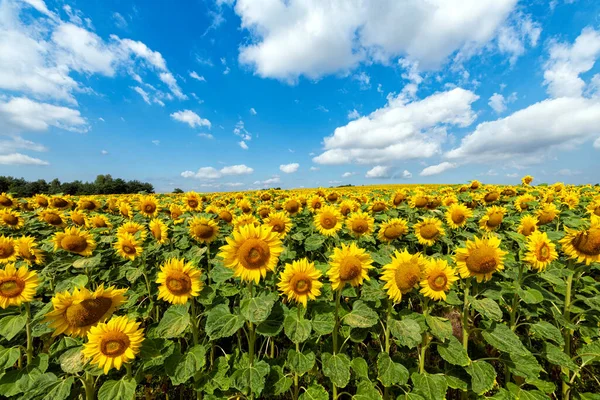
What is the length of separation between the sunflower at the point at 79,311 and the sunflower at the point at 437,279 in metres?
3.16

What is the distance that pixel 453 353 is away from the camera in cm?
277

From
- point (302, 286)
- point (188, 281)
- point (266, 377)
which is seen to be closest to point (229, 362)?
point (266, 377)

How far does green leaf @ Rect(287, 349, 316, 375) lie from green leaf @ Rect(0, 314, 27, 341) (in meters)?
2.73

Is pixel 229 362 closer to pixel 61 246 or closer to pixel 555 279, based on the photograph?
pixel 61 246

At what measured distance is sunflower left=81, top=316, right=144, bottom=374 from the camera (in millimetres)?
2324

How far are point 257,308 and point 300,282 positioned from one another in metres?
0.54

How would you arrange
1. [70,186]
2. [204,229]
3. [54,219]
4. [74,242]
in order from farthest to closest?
1. [70,186]
2. [54,219]
3. [204,229]
4. [74,242]

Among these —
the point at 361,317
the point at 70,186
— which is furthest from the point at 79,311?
the point at 70,186

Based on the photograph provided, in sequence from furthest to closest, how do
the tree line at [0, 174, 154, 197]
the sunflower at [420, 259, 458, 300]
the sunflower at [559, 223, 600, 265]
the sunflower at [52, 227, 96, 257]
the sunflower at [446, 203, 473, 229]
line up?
the tree line at [0, 174, 154, 197]
the sunflower at [446, 203, 473, 229]
the sunflower at [52, 227, 96, 257]
the sunflower at [559, 223, 600, 265]
the sunflower at [420, 259, 458, 300]

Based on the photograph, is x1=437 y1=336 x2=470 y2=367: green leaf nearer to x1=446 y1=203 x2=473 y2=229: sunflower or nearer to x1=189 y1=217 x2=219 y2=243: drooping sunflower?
x1=446 y1=203 x2=473 y2=229: sunflower

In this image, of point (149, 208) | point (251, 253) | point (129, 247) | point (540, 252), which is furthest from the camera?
point (149, 208)

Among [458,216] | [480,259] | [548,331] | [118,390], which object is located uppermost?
[458,216]

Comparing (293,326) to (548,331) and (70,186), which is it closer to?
(548,331)

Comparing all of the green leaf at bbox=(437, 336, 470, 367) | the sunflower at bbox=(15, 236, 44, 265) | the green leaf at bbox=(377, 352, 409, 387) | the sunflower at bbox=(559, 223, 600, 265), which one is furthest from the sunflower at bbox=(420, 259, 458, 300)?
the sunflower at bbox=(15, 236, 44, 265)
